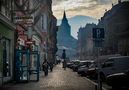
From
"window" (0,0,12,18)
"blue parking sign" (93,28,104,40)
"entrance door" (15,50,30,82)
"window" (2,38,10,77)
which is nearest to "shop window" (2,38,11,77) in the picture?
"window" (2,38,10,77)

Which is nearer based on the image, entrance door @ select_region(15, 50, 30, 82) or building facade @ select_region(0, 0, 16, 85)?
building facade @ select_region(0, 0, 16, 85)

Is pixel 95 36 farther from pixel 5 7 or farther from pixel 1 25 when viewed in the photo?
pixel 5 7

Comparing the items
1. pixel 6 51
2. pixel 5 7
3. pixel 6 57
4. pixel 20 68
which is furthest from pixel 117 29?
pixel 5 7

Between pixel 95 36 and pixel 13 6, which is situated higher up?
pixel 13 6

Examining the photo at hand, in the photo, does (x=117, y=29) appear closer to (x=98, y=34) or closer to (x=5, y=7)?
(x=5, y=7)

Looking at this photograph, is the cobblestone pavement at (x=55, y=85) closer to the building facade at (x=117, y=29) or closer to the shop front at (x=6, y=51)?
the shop front at (x=6, y=51)

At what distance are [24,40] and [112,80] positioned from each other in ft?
63.7

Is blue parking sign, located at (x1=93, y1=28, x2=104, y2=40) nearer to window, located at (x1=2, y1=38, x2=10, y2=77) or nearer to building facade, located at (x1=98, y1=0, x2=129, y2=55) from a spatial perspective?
window, located at (x1=2, y1=38, x2=10, y2=77)

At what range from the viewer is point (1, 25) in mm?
28156

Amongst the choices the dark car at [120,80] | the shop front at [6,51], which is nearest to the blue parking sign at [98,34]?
the dark car at [120,80]

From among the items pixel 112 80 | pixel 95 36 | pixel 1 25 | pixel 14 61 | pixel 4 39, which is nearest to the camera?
pixel 95 36

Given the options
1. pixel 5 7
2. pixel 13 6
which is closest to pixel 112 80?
pixel 5 7

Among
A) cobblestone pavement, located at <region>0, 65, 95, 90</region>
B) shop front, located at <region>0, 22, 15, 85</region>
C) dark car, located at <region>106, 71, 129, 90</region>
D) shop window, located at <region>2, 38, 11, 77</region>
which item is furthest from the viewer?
shop window, located at <region>2, 38, 11, 77</region>

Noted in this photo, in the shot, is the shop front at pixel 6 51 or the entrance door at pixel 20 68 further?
the entrance door at pixel 20 68
